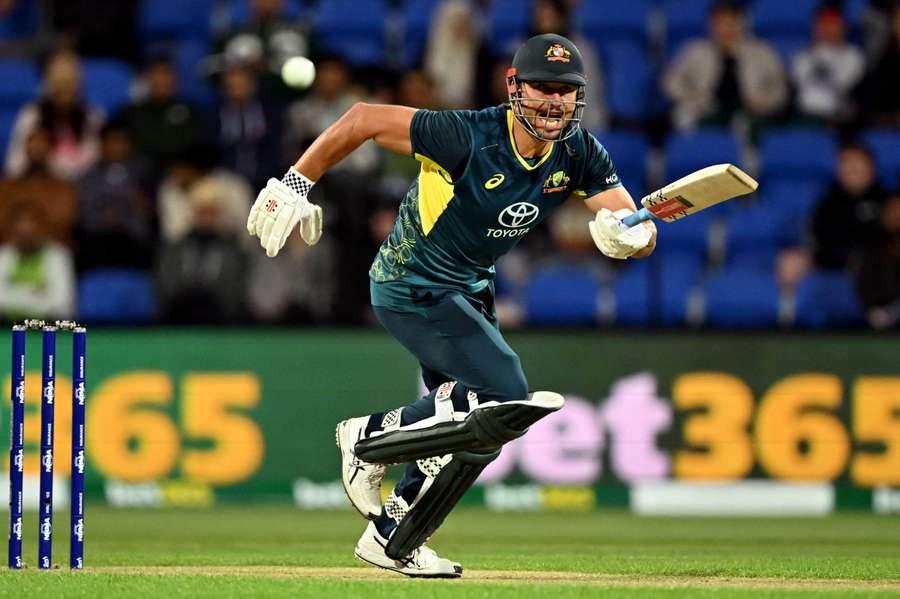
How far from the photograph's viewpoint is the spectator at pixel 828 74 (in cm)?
1295

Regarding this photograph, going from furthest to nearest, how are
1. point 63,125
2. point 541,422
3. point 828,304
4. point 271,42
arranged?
1. point 271,42
2. point 63,125
3. point 828,304
4. point 541,422

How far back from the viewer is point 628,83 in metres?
13.2

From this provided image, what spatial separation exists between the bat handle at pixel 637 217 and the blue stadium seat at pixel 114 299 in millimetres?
6018

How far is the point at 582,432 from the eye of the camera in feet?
35.1

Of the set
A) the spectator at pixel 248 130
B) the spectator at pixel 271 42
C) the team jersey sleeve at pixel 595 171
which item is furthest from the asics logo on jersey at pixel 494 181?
the spectator at pixel 271 42

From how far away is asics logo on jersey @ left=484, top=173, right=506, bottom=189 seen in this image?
20.5 ft

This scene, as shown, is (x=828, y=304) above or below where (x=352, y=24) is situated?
below

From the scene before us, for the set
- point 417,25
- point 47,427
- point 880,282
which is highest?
point 417,25

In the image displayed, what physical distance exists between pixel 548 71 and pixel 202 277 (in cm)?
556

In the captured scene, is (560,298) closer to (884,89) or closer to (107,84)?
(884,89)

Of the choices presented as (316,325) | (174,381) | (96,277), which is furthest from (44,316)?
(316,325)

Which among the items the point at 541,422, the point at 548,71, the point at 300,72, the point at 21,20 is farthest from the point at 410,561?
the point at 21,20

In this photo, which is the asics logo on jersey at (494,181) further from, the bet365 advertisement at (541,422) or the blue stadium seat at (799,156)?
the blue stadium seat at (799,156)

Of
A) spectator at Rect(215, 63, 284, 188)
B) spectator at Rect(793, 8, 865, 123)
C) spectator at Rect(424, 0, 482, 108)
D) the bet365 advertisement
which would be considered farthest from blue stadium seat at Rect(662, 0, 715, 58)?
the bet365 advertisement
